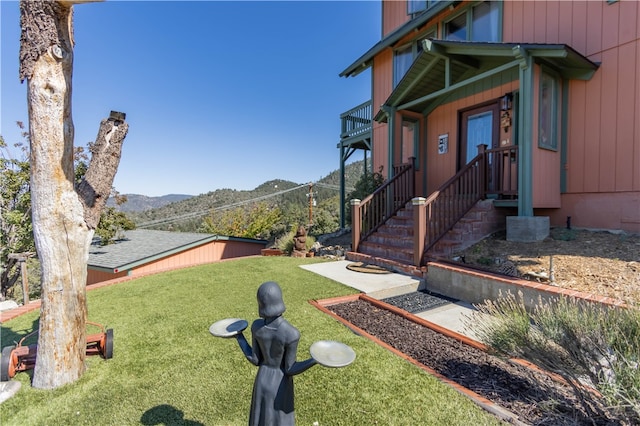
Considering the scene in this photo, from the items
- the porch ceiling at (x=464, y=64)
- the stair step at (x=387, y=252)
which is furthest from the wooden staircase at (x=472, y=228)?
the porch ceiling at (x=464, y=64)

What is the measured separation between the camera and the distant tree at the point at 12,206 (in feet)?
37.2

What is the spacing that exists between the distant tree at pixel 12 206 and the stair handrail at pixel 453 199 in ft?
48.2

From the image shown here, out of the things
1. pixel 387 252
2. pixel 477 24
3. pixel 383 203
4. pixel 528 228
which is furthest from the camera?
pixel 477 24

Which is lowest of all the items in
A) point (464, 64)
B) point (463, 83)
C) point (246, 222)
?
point (246, 222)

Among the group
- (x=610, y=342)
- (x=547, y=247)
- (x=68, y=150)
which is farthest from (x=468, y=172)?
(x=68, y=150)

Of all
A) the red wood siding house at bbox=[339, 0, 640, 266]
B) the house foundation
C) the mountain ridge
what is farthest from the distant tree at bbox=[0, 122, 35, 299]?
the mountain ridge

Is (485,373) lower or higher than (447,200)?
lower

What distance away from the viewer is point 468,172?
6.37 meters

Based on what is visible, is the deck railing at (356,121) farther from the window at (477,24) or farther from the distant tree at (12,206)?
the distant tree at (12,206)

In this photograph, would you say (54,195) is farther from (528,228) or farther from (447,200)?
(528,228)

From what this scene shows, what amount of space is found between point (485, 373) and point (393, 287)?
2434 mm

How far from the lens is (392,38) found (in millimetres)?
9898

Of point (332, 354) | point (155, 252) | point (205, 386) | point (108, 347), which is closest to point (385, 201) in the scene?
point (205, 386)

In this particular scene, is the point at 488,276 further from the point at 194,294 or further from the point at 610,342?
the point at 194,294
